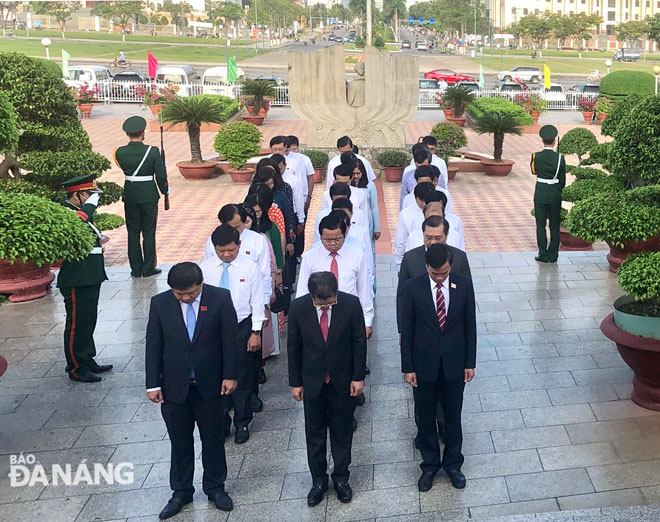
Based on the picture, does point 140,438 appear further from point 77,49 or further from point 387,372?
point 77,49

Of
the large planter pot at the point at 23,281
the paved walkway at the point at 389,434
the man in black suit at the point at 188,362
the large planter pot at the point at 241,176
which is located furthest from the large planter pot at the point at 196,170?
the man in black suit at the point at 188,362

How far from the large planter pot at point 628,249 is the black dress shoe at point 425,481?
450cm

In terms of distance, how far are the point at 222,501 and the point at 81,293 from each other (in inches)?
98.3

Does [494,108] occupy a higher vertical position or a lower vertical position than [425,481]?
higher

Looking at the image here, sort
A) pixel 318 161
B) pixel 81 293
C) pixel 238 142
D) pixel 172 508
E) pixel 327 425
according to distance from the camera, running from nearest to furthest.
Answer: pixel 172 508 < pixel 327 425 < pixel 81 293 < pixel 238 142 < pixel 318 161

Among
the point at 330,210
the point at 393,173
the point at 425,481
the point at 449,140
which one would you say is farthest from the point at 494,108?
the point at 425,481

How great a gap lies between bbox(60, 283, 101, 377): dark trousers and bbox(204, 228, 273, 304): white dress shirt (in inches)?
50.6

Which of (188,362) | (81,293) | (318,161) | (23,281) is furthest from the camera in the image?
(318,161)

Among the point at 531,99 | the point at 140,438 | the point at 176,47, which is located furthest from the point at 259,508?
the point at 176,47

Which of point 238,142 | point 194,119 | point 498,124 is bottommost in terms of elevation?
point 238,142

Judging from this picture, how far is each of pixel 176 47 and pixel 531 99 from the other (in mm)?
43417

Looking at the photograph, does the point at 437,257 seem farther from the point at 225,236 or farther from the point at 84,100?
the point at 84,100

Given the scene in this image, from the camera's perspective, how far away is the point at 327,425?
4.74 meters

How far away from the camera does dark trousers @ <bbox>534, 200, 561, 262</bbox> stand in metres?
9.66
